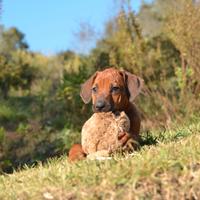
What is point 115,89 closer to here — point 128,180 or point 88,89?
point 88,89

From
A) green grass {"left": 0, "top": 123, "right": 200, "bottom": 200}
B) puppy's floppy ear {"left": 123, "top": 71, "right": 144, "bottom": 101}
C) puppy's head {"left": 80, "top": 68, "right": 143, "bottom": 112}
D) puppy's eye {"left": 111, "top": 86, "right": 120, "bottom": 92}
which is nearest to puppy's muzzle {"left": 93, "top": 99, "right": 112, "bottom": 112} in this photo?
puppy's head {"left": 80, "top": 68, "right": 143, "bottom": 112}

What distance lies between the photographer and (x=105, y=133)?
6141 mm

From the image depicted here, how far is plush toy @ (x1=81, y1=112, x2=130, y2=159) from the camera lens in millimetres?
6074

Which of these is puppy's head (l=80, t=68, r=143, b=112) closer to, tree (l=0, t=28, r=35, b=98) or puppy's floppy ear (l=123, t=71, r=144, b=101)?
puppy's floppy ear (l=123, t=71, r=144, b=101)

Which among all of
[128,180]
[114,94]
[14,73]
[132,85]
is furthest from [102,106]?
[14,73]

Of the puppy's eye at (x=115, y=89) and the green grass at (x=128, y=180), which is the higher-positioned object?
the puppy's eye at (x=115, y=89)

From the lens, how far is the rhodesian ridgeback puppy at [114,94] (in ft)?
20.1

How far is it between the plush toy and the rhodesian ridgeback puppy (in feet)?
0.22

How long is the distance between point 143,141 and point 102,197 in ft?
7.93

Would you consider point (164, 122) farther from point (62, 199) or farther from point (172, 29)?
point (62, 199)

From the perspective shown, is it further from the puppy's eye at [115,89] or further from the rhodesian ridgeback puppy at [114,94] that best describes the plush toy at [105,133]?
the puppy's eye at [115,89]

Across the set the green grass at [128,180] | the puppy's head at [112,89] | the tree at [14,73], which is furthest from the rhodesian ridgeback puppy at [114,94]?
the tree at [14,73]

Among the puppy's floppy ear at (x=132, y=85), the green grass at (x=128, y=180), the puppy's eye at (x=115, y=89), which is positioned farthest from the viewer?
the puppy's floppy ear at (x=132, y=85)

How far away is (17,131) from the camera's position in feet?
48.9
